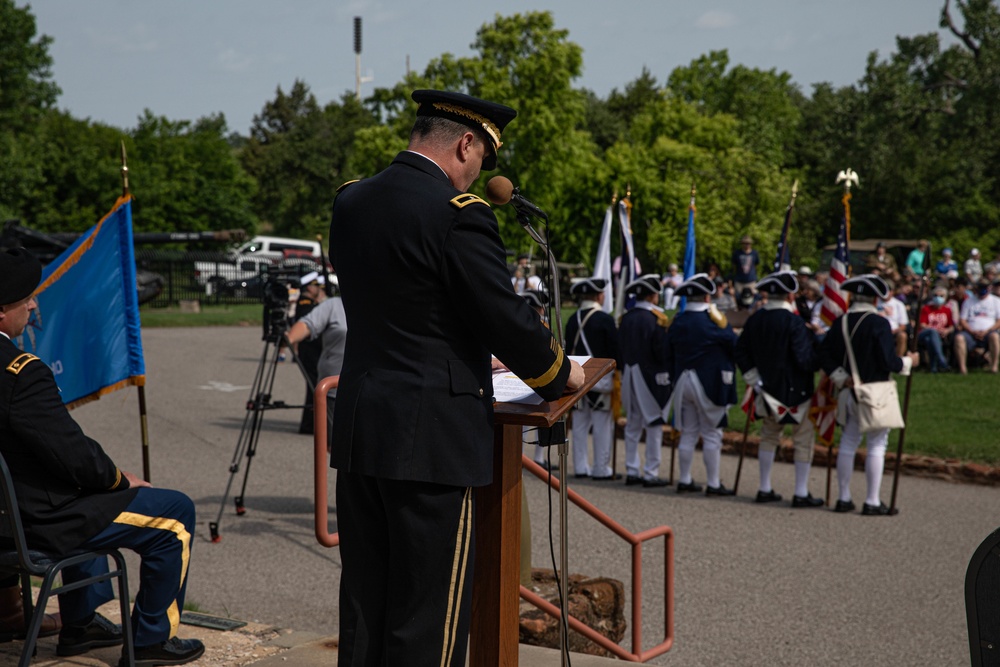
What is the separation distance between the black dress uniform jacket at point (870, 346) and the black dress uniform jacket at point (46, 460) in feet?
24.5

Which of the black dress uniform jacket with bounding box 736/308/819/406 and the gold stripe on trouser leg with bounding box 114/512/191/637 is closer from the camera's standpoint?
the gold stripe on trouser leg with bounding box 114/512/191/637

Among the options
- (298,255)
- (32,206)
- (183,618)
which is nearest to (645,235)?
(298,255)

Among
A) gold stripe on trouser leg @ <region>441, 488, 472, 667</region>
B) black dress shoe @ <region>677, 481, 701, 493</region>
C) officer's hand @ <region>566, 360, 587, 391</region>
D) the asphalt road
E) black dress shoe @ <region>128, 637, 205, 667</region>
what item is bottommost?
black dress shoe @ <region>677, 481, 701, 493</region>

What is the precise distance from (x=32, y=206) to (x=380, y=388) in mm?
46491

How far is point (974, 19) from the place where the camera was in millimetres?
50281

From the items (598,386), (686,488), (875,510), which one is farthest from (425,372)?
(598,386)

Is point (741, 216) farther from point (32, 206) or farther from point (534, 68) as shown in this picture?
point (32, 206)

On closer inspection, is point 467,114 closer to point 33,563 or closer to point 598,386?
point 33,563

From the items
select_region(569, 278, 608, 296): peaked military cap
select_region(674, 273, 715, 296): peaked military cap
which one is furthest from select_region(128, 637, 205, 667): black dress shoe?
select_region(569, 278, 608, 296): peaked military cap

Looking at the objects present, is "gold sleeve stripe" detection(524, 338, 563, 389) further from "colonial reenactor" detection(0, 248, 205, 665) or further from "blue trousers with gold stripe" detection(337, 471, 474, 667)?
"colonial reenactor" detection(0, 248, 205, 665)

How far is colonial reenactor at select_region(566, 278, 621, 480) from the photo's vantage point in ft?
37.9

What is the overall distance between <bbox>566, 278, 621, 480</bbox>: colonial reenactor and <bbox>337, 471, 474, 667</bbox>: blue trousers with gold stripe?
27.3ft

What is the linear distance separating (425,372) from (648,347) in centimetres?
872

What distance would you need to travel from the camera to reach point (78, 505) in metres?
4.34
